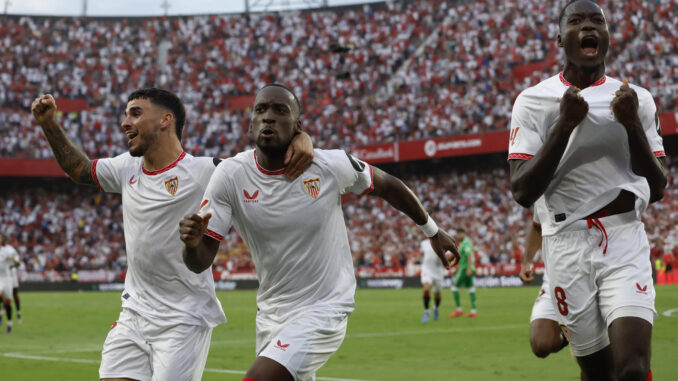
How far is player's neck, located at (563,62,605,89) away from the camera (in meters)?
5.43

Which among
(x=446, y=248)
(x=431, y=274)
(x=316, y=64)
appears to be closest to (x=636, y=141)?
(x=446, y=248)

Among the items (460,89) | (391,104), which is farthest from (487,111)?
(391,104)

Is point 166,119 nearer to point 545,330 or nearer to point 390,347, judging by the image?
point 545,330

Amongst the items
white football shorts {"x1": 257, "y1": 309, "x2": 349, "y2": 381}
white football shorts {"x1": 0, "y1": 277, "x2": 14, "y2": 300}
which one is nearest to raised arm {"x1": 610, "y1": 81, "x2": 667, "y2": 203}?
white football shorts {"x1": 257, "y1": 309, "x2": 349, "y2": 381}

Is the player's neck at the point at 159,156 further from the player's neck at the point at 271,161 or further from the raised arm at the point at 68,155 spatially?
the player's neck at the point at 271,161

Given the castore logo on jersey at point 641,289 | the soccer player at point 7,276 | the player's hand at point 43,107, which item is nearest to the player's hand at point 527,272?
the castore logo on jersey at point 641,289

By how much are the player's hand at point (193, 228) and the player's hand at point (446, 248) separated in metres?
1.73

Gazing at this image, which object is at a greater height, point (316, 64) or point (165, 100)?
point (316, 64)

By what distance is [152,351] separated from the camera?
5.93 m

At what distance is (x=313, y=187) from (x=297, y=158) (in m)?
0.23

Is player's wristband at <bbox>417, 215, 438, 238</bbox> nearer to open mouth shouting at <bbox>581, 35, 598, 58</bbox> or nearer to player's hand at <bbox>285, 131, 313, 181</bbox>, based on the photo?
player's hand at <bbox>285, 131, 313, 181</bbox>

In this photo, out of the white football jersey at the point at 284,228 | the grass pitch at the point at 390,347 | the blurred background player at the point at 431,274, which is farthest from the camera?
the blurred background player at the point at 431,274

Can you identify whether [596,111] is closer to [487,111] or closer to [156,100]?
[156,100]

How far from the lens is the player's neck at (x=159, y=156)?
6418 mm
